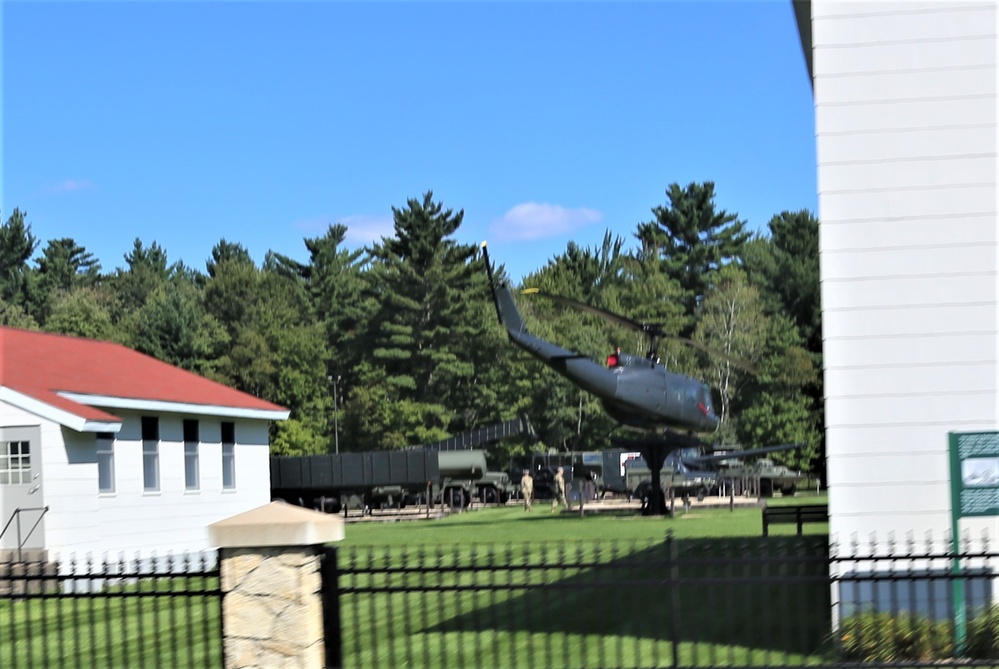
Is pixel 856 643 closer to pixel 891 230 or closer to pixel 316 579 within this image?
pixel 891 230

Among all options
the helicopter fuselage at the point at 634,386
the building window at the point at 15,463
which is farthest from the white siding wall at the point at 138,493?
the helicopter fuselage at the point at 634,386

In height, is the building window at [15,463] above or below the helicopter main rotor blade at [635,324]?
below

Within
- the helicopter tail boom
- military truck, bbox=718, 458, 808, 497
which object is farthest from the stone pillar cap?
military truck, bbox=718, 458, 808, 497

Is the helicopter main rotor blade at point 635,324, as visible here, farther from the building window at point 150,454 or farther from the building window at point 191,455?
the building window at point 150,454

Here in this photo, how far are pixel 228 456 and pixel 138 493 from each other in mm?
3696

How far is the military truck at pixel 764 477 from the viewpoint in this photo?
179ft

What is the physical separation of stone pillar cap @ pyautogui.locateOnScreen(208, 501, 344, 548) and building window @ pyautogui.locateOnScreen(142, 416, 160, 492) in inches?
665

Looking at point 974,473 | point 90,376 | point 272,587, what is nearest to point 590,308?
point 90,376

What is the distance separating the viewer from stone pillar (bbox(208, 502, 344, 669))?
802 centimetres

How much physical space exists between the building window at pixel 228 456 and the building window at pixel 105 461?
386 cm

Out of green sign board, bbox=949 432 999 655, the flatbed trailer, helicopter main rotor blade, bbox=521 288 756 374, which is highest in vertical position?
helicopter main rotor blade, bbox=521 288 756 374

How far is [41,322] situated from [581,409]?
38.6 m

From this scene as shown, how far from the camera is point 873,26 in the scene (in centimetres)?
1115

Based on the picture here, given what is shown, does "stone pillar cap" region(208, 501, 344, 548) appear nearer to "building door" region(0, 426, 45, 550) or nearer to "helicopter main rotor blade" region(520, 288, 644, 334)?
"building door" region(0, 426, 45, 550)
